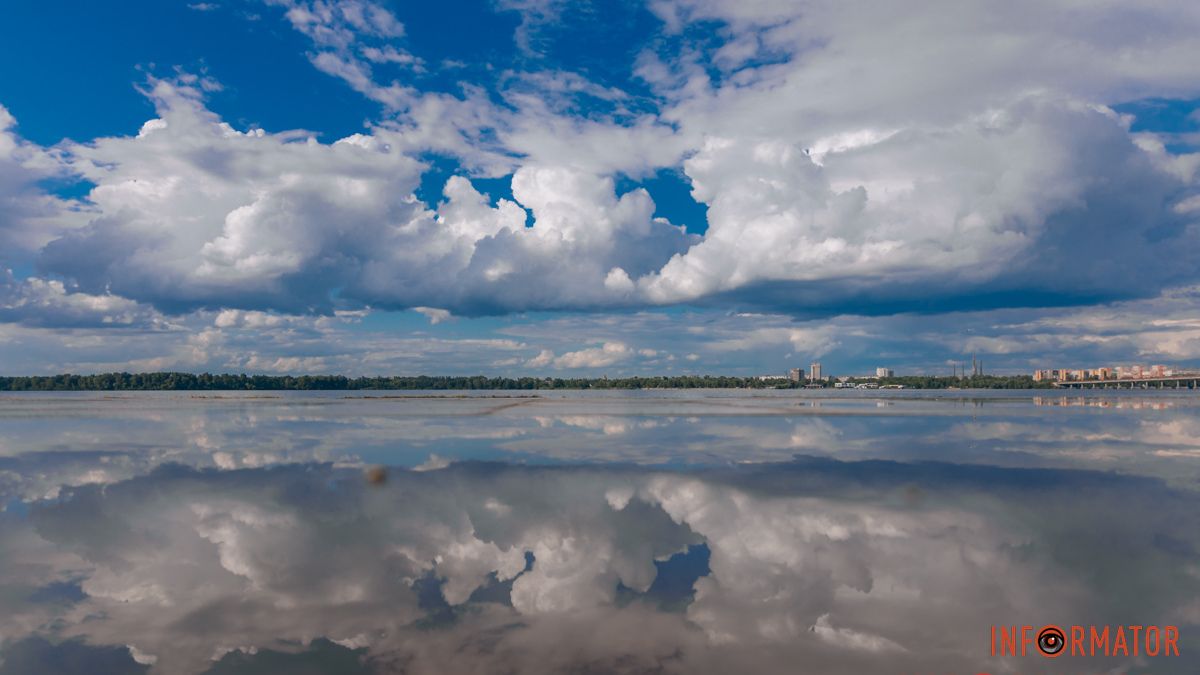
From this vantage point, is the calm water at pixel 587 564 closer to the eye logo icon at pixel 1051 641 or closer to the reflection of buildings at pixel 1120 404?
the eye logo icon at pixel 1051 641

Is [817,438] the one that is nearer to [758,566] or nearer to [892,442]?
[892,442]

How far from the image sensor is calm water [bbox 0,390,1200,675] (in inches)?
394

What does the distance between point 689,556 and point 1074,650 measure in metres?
6.58

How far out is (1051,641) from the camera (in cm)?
1048

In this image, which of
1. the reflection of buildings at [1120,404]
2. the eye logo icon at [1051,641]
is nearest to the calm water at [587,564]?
the eye logo icon at [1051,641]

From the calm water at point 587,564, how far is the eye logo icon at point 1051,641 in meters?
0.29

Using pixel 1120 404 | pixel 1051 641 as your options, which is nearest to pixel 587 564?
pixel 1051 641

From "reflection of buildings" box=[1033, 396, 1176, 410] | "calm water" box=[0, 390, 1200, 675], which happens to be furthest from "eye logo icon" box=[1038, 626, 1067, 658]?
"reflection of buildings" box=[1033, 396, 1176, 410]

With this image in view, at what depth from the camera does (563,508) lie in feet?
63.2

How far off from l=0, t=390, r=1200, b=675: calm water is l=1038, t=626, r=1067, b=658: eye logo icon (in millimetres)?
288

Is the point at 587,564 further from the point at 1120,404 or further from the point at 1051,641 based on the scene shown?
the point at 1120,404

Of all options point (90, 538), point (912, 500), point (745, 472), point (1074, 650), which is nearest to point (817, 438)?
point (745, 472)

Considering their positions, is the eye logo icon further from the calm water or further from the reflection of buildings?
the reflection of buildings

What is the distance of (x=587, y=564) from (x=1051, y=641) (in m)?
7.71
